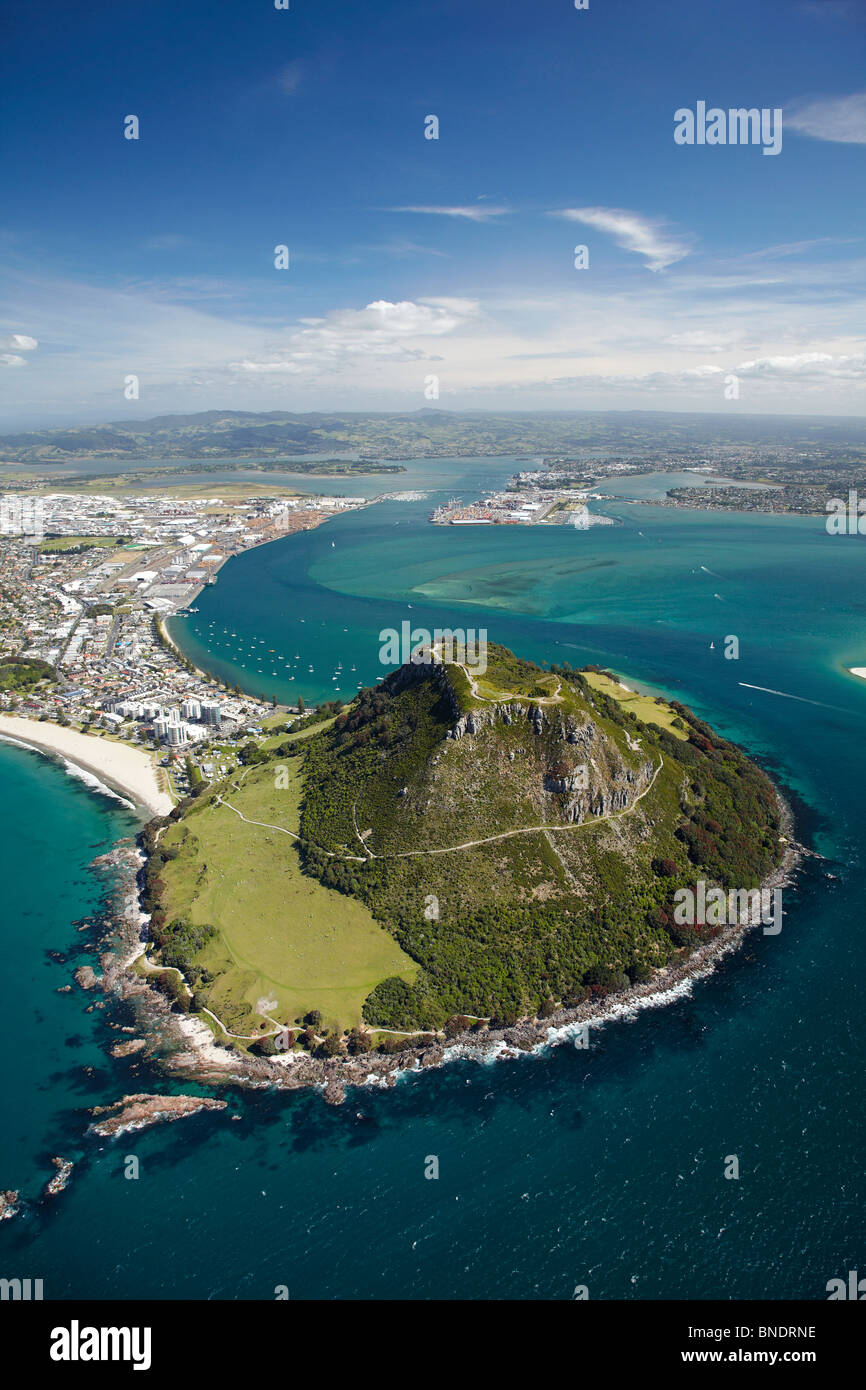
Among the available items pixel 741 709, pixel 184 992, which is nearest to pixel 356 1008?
pixel 184 992

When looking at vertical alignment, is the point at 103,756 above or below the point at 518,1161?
above

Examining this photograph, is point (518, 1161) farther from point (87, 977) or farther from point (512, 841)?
point (87, 977)

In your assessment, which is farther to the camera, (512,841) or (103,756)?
(103,756)

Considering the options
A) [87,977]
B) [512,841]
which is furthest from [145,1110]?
[512,841]

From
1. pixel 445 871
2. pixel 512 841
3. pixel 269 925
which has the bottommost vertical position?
pixel 269 925

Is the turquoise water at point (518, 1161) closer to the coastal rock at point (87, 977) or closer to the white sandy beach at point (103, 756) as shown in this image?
the coastal rock at point (87, 977)

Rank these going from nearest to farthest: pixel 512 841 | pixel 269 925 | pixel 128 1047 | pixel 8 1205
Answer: pixel 8 1205 → pixel 128 1047 → pixel 269 925 → pixel 512 841

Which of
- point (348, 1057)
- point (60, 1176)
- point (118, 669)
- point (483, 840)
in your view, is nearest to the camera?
point (60, 1176)
